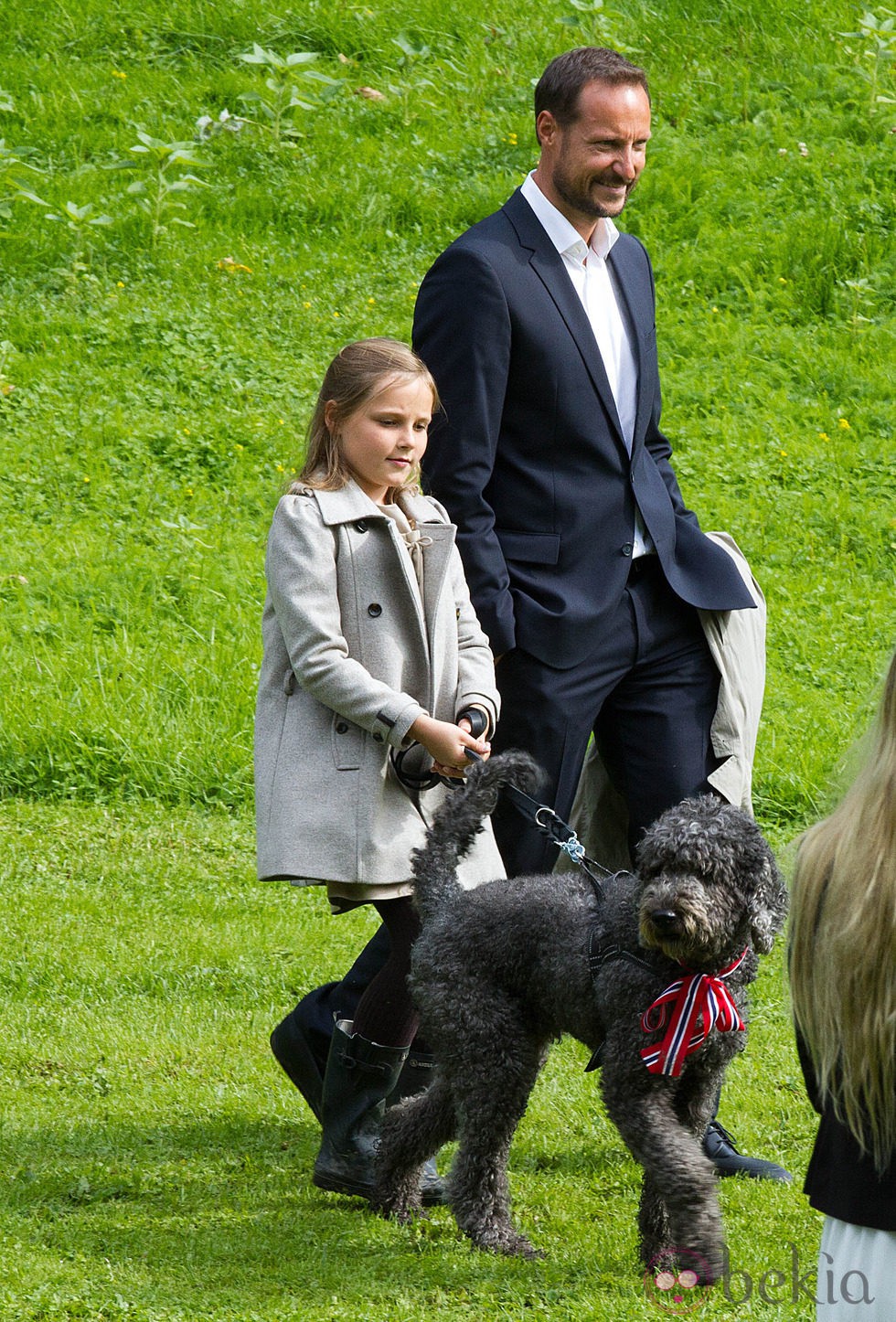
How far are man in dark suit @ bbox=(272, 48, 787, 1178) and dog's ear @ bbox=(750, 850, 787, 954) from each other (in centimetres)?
100

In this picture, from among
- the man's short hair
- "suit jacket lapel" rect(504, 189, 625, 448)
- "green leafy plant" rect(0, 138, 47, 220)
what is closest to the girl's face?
"suit jacket lapel" rect(504, 189, 625, 448)

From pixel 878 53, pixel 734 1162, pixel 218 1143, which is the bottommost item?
pixel 218 1143

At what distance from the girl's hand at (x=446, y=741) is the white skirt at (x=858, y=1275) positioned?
166cm

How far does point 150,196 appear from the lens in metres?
11.3

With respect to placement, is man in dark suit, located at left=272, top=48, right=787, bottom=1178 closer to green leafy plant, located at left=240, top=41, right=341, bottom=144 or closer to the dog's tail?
the dog's tail

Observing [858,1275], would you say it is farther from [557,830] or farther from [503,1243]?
[557,830]

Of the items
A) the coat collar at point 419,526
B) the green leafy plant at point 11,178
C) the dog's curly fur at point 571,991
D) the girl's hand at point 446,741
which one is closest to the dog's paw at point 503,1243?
the dog's curly fur at point 571,991

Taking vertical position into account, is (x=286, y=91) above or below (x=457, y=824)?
above

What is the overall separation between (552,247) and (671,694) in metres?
1.30

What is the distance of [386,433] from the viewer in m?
4.07

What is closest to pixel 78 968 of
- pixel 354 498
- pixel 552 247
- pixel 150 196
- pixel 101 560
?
pixel 354 498

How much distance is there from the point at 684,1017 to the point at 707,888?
323mm

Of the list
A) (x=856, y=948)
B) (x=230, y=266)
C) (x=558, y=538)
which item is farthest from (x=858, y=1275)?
(x=230, y=266)

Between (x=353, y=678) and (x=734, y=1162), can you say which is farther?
(x=734, y=1162)
